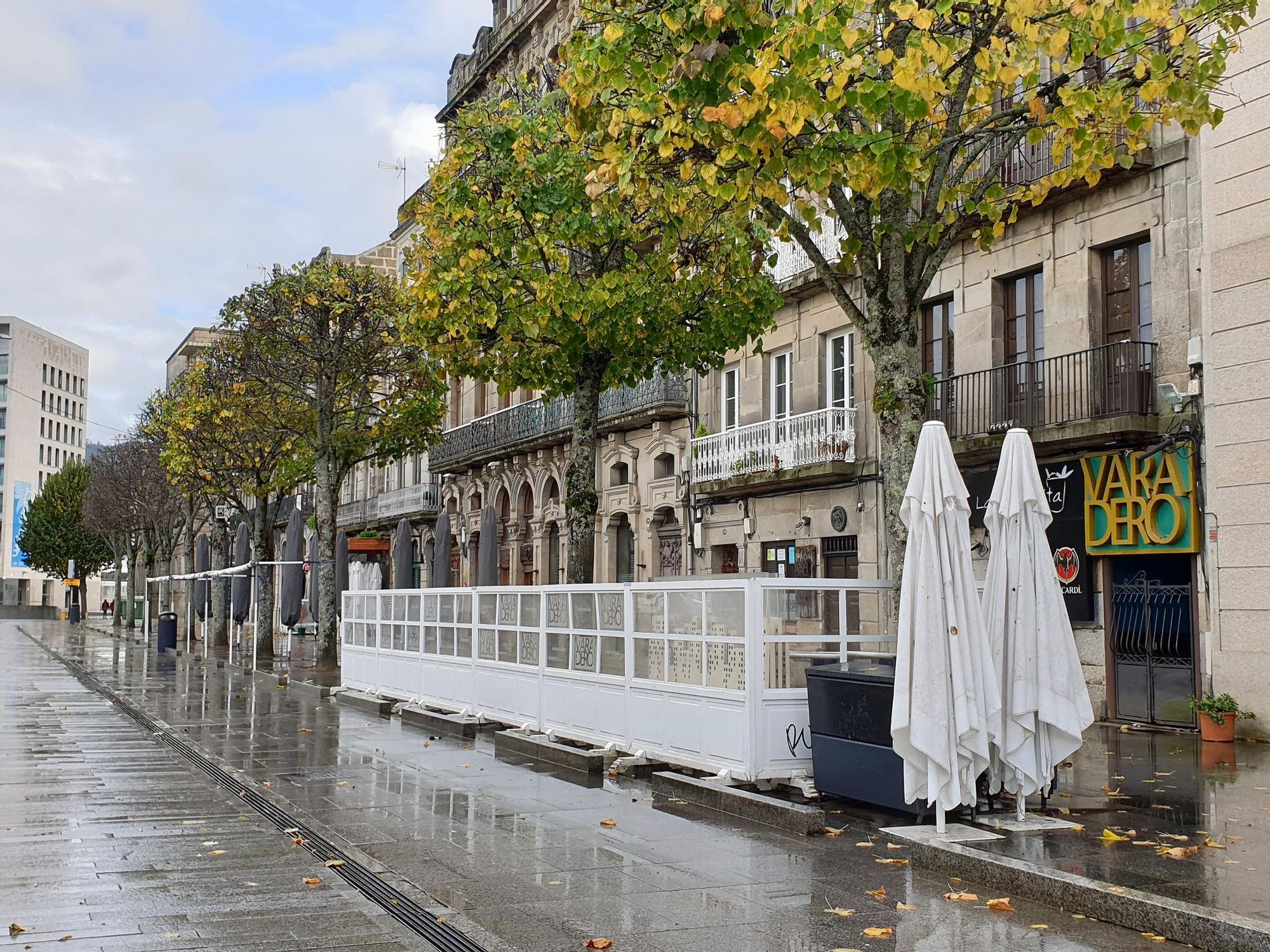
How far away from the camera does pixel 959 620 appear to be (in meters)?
8.53

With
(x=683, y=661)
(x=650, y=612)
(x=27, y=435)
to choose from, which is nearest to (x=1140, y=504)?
(x=650, y=612)

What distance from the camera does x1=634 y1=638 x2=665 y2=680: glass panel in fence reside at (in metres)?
11.9

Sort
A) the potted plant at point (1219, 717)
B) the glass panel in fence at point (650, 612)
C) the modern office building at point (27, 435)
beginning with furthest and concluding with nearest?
the modern office building at point (27, 435), the potted plant at point (1219, 717), the glass panel in fence at point (650, 612)

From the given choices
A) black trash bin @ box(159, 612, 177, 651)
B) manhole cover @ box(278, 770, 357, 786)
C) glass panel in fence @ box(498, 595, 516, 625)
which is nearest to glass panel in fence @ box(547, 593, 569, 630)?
glass panel in fence @ box(498, 595, 516, 625)

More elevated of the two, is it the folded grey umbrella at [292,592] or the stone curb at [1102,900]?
the folded grey umbrella at [292,592]

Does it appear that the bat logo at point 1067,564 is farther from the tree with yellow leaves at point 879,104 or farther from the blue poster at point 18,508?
the blue poster at point 18,508

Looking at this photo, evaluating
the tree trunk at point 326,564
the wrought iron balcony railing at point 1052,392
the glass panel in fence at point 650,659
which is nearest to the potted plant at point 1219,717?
the wrought iron balcony railing at point 1052,392

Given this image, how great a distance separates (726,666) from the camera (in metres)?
10.8

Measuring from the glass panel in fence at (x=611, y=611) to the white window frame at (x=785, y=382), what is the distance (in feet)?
42.8

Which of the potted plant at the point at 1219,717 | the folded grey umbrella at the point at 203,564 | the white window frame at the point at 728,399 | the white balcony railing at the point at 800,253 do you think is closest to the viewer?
the potted plant at the point at 1219,717

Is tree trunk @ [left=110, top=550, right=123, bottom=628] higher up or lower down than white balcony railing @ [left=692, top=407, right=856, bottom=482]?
lower down

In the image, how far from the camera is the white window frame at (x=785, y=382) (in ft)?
86.1

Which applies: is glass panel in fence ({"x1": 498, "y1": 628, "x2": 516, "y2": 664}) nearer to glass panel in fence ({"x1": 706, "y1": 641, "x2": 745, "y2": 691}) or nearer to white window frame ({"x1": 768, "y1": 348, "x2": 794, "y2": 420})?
glass panel in fence ({"x1": 706, "y1": 641, "x2": 745, "y2": 691})

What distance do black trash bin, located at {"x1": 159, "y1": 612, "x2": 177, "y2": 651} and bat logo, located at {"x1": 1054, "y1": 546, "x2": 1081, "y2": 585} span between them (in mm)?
29090
